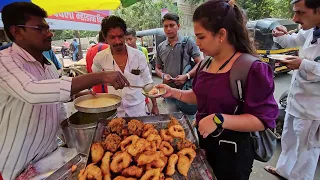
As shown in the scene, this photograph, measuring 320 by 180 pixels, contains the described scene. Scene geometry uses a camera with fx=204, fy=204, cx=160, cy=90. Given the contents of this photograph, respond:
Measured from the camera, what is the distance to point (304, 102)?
2.31 meters

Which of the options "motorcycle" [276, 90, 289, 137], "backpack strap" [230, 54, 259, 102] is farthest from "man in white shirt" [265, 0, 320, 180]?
"backpack strap" [230, 54, 259, 102]

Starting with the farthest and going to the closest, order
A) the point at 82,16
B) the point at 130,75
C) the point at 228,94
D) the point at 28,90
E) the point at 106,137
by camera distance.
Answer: the point at 82,16, the point at 130,75, the point at 106,137, the point at 228,94, the point at 28,90

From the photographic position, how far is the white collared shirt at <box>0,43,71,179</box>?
122 cm

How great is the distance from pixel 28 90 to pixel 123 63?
1.35 m

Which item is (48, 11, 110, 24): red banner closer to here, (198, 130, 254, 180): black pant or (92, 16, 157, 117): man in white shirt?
(92, 16, 157, 117): man in white shirt

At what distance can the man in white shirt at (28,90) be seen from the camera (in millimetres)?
1226

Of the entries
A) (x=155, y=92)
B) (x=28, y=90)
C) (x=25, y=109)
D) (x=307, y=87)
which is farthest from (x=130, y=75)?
(x=307, y=87)

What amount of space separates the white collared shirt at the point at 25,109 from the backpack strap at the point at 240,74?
104cm

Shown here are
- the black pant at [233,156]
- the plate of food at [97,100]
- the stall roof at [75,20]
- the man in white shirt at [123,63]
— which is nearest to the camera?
the black pant at [233,156]

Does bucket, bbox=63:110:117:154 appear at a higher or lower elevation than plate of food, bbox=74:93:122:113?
lower

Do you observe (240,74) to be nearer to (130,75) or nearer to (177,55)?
(130,75)

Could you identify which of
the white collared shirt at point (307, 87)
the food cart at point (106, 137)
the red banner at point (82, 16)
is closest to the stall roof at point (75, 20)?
the red banner at point (82, 16)

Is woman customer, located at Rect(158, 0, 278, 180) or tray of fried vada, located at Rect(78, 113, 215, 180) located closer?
tray of fried vada, located at Rect(78, 113, 215, 180)

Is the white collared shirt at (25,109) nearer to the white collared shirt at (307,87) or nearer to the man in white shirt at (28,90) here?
the man in white shirt at (28,90)
